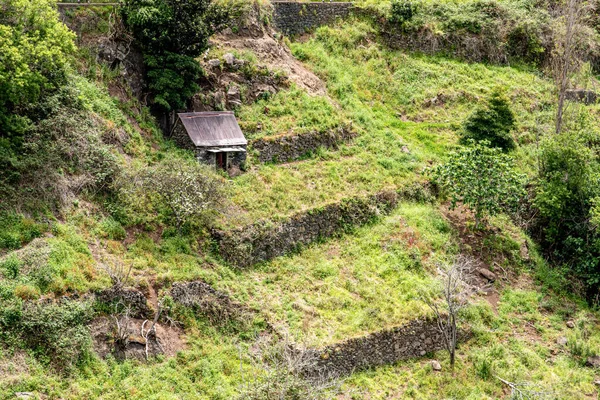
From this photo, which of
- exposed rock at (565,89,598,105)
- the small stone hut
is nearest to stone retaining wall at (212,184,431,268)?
the small stone hut

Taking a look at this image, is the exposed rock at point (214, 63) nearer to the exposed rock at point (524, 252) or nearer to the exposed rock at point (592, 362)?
the exposed rock at point (524, 252)

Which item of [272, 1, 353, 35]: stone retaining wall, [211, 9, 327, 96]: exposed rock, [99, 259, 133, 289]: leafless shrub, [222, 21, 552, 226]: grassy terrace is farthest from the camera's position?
[272, 1, 353, 35]: stone retaining wall

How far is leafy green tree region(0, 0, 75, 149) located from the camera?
28438 mm

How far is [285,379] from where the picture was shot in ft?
80.7

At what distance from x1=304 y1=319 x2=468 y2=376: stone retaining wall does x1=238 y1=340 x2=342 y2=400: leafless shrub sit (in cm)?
44

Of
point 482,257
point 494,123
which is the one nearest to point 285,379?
point 482,257

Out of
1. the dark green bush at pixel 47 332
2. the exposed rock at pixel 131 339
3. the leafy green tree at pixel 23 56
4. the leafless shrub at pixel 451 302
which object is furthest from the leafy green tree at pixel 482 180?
the dark green bush at pixel 47 332

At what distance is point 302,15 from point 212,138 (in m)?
16.7

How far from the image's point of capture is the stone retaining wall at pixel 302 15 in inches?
1919

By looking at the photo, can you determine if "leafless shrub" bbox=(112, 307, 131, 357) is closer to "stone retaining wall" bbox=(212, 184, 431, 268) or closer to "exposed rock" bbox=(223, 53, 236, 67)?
"stone retaining wall" bbox=(212, 184, 431, 268)

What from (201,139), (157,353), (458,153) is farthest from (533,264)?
(157,353)

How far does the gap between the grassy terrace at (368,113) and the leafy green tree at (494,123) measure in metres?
1.44

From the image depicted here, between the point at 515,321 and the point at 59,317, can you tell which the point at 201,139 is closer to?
the point at 59,317

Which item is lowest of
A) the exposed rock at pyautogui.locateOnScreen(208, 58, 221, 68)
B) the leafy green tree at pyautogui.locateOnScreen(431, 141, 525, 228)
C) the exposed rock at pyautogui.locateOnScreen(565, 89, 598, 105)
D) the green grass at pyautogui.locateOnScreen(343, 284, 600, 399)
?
the green grass at pyautogui.locateOnScreen(343, 284, 600, 399)
